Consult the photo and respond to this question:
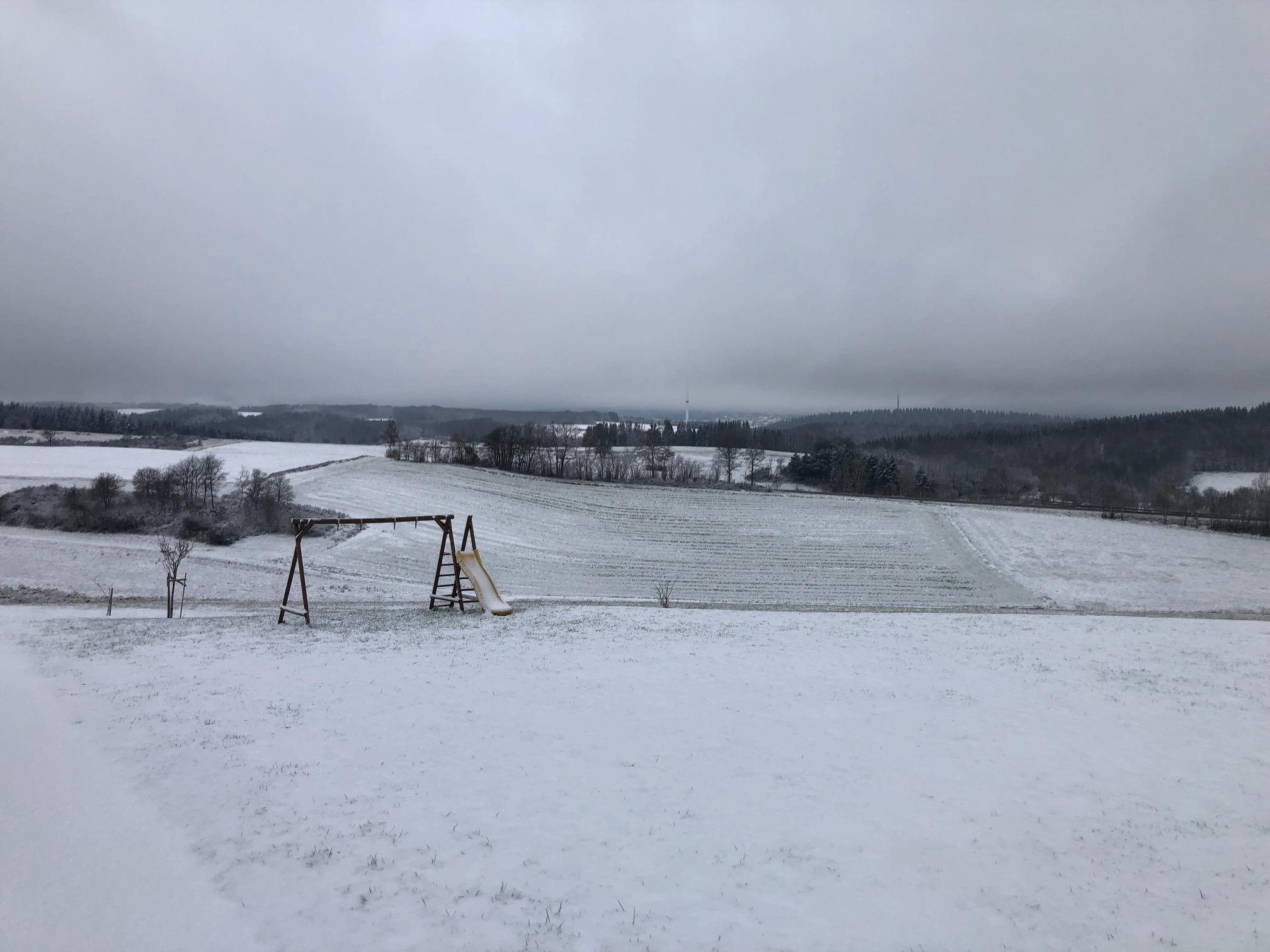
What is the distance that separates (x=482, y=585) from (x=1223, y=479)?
159 m

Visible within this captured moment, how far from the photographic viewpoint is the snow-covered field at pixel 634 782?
20.1 feet

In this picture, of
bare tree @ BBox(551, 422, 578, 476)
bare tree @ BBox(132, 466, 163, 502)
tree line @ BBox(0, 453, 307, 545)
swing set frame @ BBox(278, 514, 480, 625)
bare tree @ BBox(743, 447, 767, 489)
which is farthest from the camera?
bare tree @ BBox(743, 447, 767, 489)

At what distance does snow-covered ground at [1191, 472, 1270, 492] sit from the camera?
113062 millimetres

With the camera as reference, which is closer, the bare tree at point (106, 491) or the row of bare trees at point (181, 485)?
the bare tree at point (106, 491)

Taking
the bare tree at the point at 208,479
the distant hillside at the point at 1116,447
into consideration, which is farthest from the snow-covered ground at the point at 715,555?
the distant hillside at the point at 1116,447

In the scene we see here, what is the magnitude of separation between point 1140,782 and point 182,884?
43.3 feet

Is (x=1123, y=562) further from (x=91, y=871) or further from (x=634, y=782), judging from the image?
(x=91, y=871)

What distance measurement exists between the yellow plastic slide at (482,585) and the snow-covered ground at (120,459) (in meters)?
46.6

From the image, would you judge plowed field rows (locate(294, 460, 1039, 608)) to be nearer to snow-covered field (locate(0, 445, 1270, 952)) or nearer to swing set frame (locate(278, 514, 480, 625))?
→ swing set frame (locate(278, 514, 480, 625))

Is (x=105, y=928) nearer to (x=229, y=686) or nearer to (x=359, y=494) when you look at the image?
(x=229, y=686)

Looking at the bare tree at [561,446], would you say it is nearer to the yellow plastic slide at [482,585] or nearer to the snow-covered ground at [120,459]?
the snow-covered ground at [120,459]

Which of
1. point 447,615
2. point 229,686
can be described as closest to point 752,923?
point 229,686

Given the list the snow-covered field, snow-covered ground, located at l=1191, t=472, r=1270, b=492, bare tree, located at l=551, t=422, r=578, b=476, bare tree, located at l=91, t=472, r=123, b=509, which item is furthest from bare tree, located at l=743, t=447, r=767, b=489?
snow-covered ground, located at l=1191, t=472, r=1270, b=492

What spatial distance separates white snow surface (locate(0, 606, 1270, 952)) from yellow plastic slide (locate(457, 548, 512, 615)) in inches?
261
